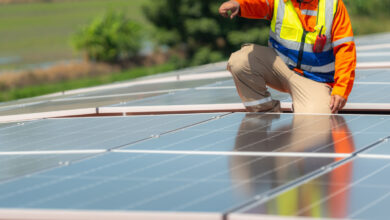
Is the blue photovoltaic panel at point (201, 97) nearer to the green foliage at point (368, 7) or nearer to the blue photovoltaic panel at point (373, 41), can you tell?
the blue photovoltaic panel at point (373, 41)

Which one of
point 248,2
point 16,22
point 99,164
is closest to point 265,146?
point 99,164

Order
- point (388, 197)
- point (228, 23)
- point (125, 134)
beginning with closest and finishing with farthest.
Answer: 1. point (388, 197)
2. point (125, 134)
3. point (228, 23)

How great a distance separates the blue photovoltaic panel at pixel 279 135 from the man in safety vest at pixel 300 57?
0.61 m

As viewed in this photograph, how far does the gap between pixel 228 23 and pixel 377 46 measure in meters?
18.7

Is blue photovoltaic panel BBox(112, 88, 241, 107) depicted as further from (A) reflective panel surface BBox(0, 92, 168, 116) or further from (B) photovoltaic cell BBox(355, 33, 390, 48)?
(B) photovoltaic cell BBox(355, 33, 390, 48)

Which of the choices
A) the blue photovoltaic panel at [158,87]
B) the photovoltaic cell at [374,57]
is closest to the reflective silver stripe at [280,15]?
the blue photovoltaic panel at [158,87]

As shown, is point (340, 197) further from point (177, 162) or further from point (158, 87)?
point (158, 87)

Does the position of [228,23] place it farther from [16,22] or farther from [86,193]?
[86,193]

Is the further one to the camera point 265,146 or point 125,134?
point 125,134

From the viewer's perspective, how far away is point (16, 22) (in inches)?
2181

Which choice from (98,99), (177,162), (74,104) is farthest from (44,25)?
(177,162)

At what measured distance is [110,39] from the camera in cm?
3494

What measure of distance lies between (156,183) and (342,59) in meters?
3.28

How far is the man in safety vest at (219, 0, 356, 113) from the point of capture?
297 inches
